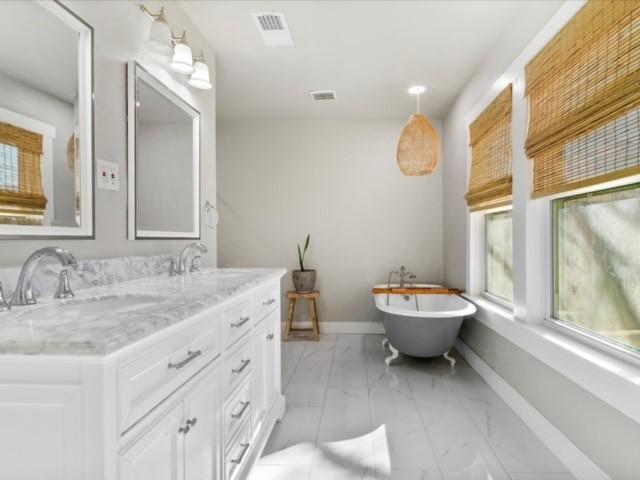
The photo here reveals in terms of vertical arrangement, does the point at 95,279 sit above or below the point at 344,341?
above

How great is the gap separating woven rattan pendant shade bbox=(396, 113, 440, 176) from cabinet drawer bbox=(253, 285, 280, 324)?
70.7 inches

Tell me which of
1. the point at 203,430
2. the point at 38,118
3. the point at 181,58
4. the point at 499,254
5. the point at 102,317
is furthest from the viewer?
the point at 499,254

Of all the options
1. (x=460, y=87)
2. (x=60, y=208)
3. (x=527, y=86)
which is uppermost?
(x=460, y=87)

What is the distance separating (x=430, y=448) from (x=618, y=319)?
1.06 metres

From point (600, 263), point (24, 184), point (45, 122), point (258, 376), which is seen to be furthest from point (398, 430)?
point (45, 122)

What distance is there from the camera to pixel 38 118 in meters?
1.31

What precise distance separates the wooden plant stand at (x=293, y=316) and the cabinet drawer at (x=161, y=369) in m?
2.81

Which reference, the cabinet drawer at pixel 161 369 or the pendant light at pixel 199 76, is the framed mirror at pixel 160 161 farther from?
the cabinet drawer at pixel 161 369

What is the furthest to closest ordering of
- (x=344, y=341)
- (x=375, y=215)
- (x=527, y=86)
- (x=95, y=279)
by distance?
1. (x=375, y=215)
2. (x=344, y=341)
3. (x=527, y=86)
4. (x=95, y=279)

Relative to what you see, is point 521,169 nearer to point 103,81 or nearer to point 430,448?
point 430,448

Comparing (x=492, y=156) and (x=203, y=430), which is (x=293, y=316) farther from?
(x=203, y=430)

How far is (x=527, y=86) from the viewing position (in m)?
2.22

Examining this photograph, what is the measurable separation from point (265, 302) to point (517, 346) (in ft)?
5.13

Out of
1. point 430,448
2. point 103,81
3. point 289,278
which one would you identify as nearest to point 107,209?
point 103,81
